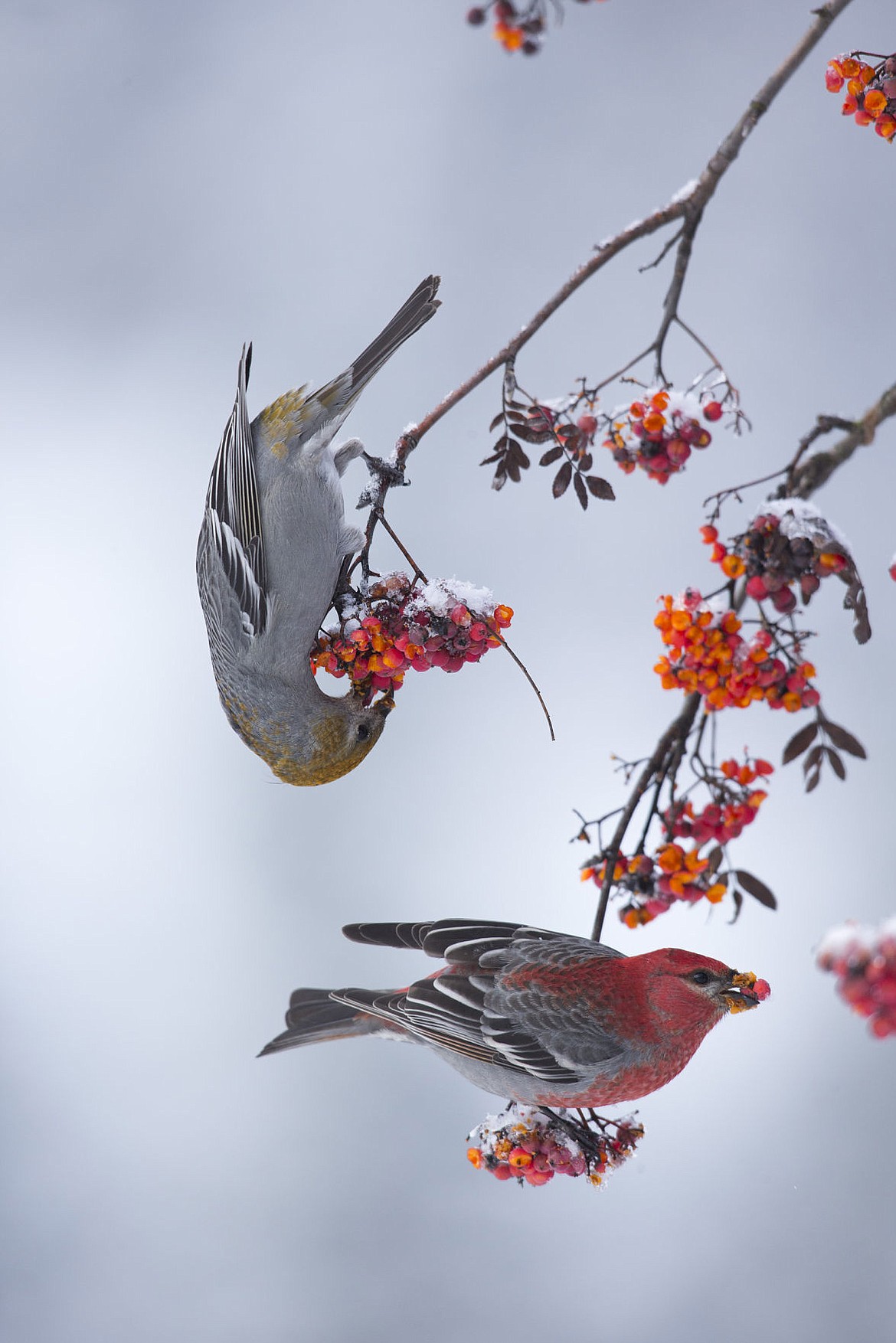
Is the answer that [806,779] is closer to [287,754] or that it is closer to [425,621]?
[425,621]

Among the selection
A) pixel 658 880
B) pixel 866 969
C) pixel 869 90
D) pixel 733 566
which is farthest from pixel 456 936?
pixel 869 90

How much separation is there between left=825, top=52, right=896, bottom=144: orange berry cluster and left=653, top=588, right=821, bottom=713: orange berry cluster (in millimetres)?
503

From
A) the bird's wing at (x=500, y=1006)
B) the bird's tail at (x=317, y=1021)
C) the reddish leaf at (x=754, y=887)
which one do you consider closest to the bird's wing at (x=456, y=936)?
the bird's wing at (x=500, y=1006)

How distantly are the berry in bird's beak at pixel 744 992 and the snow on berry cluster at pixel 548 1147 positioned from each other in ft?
0.59

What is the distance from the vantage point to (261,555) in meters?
1.53

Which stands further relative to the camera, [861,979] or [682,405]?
[682,405]

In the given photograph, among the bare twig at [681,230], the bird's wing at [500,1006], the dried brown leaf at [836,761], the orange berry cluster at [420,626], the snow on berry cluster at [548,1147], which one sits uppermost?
the bare twig at [681,230]

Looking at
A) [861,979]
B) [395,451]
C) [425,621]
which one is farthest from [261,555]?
[861,979]

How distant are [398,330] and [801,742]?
0.88 m

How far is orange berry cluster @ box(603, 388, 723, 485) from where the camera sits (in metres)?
1.02

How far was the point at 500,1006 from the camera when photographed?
130cm

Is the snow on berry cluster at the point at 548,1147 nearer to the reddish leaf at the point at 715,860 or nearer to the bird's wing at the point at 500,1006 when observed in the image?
the bird's wing at the point at 500,1006

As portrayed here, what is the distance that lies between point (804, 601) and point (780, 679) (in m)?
0.08

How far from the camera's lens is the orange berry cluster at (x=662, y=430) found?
1.02m
